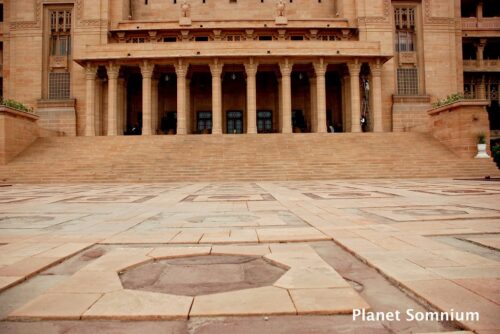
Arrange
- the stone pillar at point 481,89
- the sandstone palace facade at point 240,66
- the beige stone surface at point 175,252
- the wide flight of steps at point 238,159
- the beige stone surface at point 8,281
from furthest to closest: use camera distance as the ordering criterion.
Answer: the stone pillar at point 481,89
the sandstone palace facade at point 240,66
the wide flight of steps at point 238,159
the beige stone surface at point 175,252
the beige stone surface at point 8,281

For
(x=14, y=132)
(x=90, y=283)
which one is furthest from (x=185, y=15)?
(x=90, y=283)

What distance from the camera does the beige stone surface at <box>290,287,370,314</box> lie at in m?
2.08

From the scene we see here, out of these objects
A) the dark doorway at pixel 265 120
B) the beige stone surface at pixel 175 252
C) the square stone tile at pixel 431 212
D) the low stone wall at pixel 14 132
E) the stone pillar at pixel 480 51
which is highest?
the stone pillar at pixel 480 51

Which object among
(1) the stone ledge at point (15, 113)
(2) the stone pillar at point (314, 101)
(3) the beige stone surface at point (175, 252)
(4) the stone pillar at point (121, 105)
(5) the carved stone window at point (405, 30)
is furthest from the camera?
(5) the carved stone window at point (405, 30)

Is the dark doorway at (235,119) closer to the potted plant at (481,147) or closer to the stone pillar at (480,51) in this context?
the potted plant at (481,147)

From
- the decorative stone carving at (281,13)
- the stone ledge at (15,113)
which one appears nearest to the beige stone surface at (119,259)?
the stone ledge at (15,113)

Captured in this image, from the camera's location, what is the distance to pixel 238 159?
20.8 meters

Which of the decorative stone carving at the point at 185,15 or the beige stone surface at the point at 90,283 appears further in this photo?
the decorative stone carving at the point at 185,15

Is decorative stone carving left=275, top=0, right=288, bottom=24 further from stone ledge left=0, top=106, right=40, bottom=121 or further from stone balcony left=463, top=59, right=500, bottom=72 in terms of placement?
stone ledge left=0, top=106, right=40, bottom=121

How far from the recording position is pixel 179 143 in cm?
2409

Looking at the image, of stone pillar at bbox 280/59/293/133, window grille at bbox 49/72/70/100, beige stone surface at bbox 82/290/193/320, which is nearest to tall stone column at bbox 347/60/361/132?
stone pillar at bbox 280/59/293/133

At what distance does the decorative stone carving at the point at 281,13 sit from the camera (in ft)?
113

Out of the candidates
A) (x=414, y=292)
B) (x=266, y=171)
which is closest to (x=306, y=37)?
(x=266, y=171)

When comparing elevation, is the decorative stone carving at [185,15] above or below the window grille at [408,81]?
above
